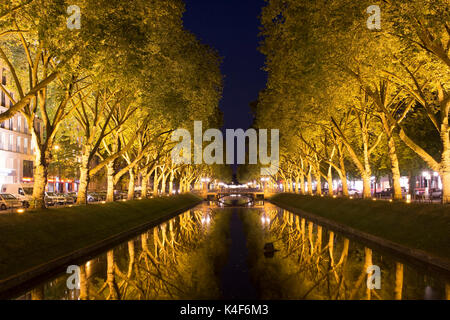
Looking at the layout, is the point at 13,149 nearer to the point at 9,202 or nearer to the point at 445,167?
the point at 9,202

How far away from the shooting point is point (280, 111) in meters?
46.5

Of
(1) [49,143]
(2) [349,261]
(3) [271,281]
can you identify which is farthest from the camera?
(1) [49,143]

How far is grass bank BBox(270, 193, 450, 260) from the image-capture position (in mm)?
16859

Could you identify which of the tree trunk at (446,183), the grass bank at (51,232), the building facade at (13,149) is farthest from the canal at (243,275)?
the building facade at (13,149)

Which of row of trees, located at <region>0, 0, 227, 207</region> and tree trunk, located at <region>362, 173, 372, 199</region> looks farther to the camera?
tree trunk, located at <region>362, 173, 372, 199</region>

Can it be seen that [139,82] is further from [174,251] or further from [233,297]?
[233,297]

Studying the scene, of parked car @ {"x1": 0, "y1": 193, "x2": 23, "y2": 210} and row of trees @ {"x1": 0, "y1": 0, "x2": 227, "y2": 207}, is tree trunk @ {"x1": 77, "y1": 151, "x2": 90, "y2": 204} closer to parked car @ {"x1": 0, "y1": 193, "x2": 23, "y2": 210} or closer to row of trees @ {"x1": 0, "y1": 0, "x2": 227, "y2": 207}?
row of trees @ {"x1": 0, "y1": 0, "x2": 227, "y2": 207}

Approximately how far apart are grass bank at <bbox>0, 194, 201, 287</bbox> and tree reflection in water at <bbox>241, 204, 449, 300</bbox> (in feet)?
27.1

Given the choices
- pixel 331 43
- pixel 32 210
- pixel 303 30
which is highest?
pixel 303 30

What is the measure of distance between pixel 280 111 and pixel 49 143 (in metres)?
29.9

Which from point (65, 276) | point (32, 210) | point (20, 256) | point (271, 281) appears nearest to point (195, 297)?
point (271, 281)

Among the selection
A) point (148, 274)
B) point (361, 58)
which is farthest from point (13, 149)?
point (361, 58)

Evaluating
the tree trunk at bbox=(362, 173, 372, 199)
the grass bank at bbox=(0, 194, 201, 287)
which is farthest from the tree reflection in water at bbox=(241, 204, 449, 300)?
the tree trunk at bbox=(362, 173, 372, 199)

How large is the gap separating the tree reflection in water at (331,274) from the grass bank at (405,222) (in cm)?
171
